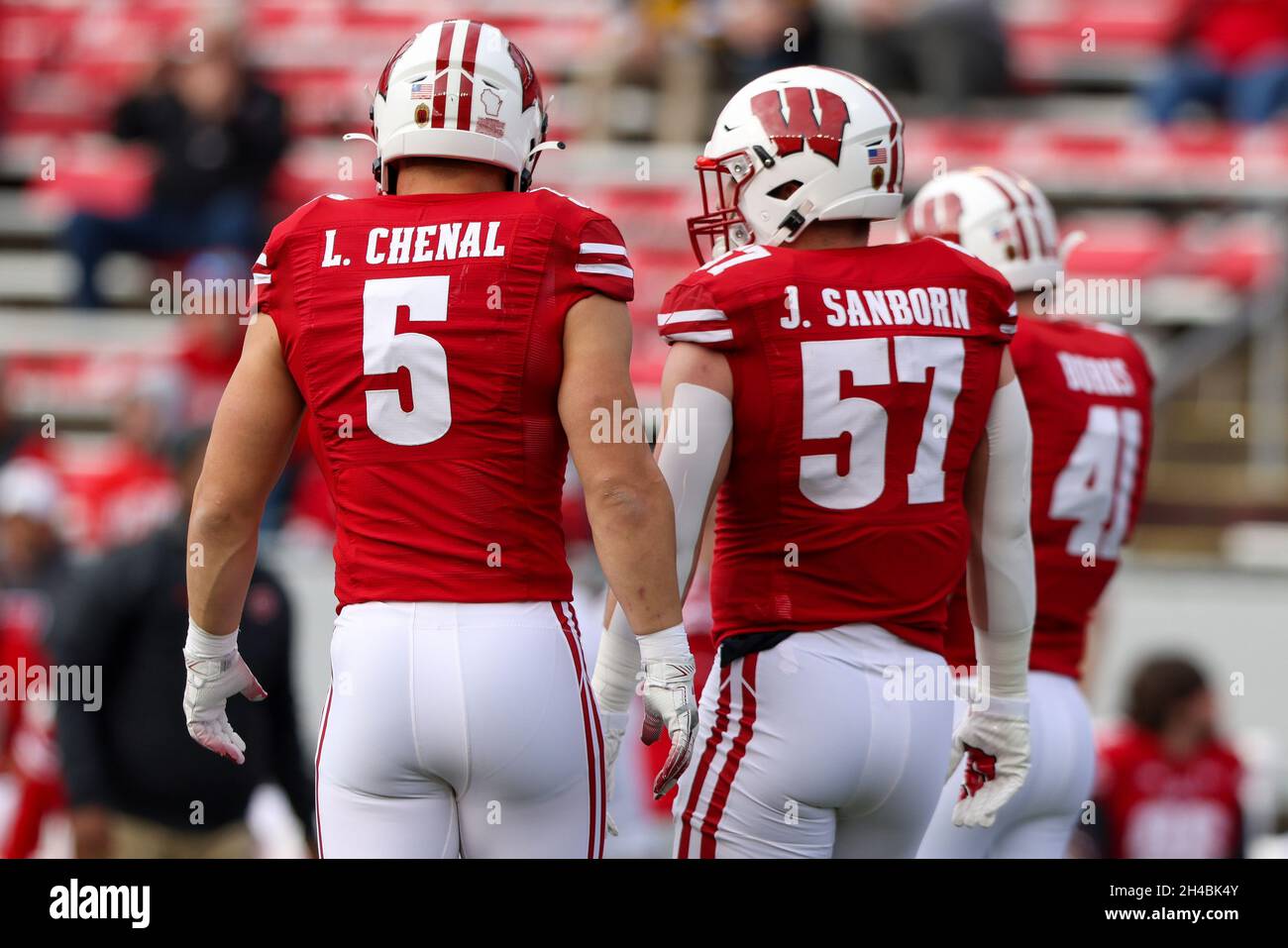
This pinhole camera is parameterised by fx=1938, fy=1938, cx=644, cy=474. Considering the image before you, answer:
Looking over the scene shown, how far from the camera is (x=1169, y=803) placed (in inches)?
274

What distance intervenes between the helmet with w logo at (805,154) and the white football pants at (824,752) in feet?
2.76

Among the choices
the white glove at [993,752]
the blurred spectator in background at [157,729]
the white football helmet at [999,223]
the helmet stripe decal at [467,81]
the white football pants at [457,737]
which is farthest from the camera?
the blurred spectator in background at [157,729]

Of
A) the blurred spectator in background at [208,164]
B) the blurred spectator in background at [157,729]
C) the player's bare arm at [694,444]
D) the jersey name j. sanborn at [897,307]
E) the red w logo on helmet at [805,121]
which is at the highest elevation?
the blurred spectator in background at [208,164]

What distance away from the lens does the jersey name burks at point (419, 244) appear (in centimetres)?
343

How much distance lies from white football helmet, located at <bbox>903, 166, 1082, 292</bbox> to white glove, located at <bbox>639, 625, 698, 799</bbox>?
1737 mm

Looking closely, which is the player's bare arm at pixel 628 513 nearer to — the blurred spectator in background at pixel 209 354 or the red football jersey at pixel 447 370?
the red football jersey at pixel 447 370

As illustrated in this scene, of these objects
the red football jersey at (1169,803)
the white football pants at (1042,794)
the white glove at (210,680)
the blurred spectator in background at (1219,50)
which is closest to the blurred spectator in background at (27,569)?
the white glove at (210,680)

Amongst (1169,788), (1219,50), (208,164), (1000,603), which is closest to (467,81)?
(1000,603)

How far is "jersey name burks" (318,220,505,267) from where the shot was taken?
11.3 ft

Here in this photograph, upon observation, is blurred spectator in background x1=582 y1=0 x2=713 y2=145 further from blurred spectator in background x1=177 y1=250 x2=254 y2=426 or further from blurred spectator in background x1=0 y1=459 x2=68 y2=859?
blurred spectator in background x1=0 y1=459 x2=68 y2=859

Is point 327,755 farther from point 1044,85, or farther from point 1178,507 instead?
point 1044,85

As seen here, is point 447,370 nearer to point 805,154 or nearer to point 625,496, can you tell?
point 625,496

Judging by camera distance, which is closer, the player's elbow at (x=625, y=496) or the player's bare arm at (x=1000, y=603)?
the player's elbow at (x=625, y=496)
